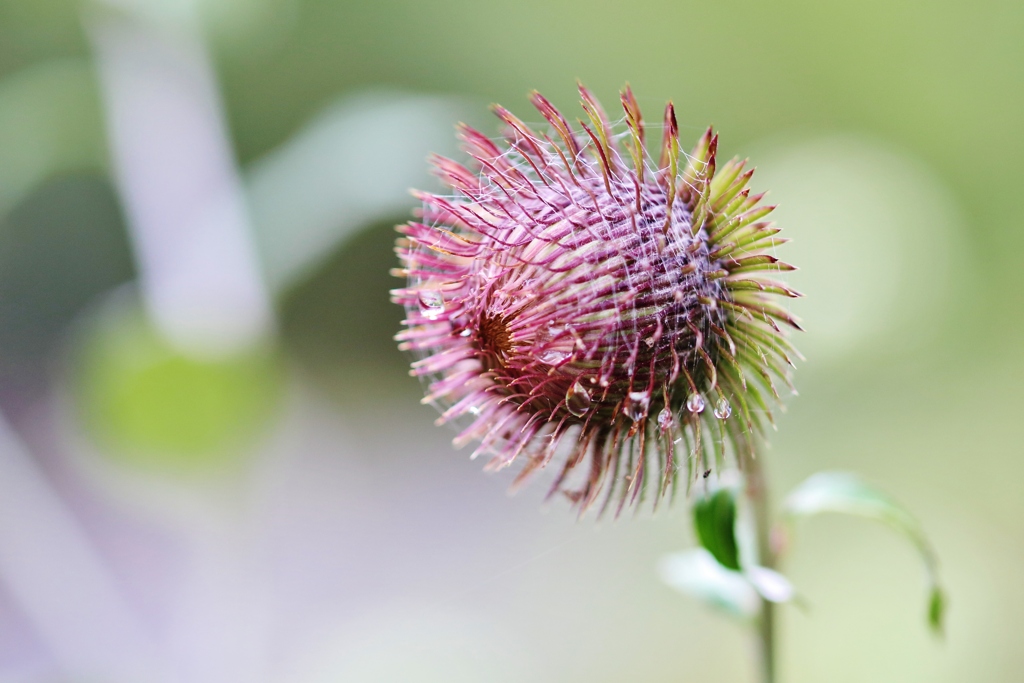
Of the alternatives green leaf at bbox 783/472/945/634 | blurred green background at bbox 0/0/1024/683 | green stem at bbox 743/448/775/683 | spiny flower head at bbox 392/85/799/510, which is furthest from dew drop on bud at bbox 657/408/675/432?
blurred green background at bbox 0/0/1024/683

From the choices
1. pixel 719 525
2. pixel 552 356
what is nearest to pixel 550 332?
pixel 552 356

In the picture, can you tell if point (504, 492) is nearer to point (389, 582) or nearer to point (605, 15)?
point (389, 582)

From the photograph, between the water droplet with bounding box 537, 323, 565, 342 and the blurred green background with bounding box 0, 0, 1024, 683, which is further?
the blurred green background with bounding box 0, 0, 1024, 683

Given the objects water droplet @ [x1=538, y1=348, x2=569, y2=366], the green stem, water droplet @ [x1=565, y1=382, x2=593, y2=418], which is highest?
water droplet @ [x1=538, y1=348, x2=569, y2=366]

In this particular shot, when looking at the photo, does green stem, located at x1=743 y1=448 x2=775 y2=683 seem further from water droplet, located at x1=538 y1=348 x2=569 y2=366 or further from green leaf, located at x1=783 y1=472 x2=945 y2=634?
water droplet, located at x1=538 y1=348 x2=569 y2=366

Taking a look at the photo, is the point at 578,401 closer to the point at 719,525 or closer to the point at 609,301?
the point at 609,301

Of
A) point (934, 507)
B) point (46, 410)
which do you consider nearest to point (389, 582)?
point (46, 410)
